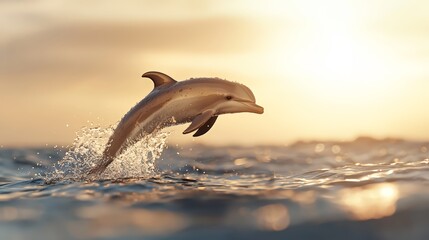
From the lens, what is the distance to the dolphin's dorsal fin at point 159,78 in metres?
11.6

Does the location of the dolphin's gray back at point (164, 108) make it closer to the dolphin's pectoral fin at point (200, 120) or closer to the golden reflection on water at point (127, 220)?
the dolphin's pectoral fin at point (200, 120)

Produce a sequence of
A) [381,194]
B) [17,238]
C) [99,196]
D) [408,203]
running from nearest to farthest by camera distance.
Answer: [17,238] → [408,203] → [381,194] → [99,196]

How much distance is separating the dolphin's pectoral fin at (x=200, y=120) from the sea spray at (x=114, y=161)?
105 cm

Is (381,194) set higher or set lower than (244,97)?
lower

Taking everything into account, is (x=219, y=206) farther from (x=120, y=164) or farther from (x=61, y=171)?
(x=61, y=171)

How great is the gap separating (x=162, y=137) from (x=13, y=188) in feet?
10.9

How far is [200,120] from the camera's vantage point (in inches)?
453

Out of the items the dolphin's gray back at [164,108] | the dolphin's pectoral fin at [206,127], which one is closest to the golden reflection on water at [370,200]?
the dolphin's pectoral fin at [206,127]

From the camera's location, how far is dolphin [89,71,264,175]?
11.7m

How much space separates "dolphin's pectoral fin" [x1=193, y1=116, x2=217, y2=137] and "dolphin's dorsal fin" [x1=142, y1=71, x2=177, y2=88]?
1104mm

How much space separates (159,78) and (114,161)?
216 cm

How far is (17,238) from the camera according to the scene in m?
6.95

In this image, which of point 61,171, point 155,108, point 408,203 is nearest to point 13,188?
point 61,171

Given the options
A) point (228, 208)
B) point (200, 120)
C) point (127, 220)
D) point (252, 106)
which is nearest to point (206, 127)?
point (200, 120)
